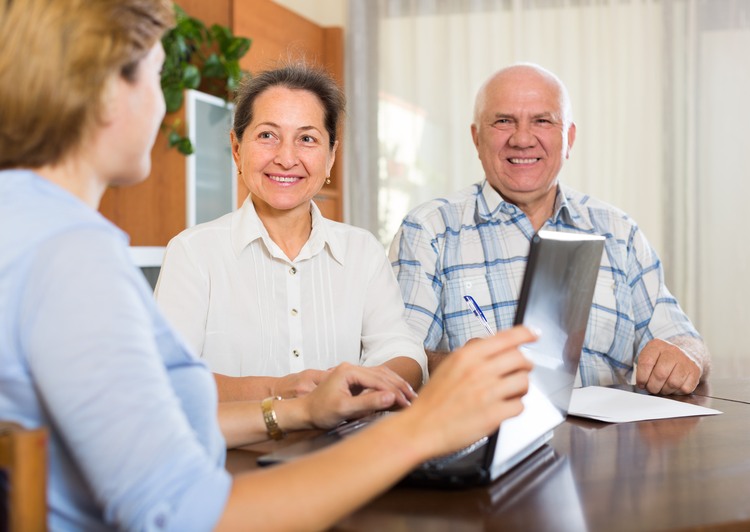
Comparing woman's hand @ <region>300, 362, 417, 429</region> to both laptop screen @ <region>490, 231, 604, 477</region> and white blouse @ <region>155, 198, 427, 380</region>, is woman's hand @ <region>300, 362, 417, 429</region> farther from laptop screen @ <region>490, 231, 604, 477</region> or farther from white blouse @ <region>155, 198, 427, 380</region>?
white blouse @ <region>155, 198, 427, 380</region>

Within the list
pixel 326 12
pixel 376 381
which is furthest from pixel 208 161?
pixel 376 381

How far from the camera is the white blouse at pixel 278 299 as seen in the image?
68.8 inches

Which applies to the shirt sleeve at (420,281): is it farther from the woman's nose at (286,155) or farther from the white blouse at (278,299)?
the woman's nose at (286,155)

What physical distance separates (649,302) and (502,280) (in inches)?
16.1

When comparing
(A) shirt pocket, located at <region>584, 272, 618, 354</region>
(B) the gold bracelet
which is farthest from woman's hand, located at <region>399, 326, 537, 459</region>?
(A) shirt pocket, located at <region>584, 272, 618, 354</region>

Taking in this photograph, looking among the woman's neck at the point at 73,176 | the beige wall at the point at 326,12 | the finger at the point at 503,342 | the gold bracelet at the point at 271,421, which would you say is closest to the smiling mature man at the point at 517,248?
the gold bracelet at the point at 271,421

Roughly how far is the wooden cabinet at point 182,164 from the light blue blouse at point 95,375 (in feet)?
8.63

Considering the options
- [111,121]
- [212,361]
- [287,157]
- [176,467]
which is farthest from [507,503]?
[287,157]

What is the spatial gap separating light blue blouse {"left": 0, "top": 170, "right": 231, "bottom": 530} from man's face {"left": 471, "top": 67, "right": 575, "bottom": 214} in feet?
5.90

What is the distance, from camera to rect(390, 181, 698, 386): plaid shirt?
223 cm

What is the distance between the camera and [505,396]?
814 mm

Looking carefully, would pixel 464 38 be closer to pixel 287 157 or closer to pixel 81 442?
pixel 287 157

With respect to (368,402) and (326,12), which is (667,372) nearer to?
(368,402)

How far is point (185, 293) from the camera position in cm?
171
